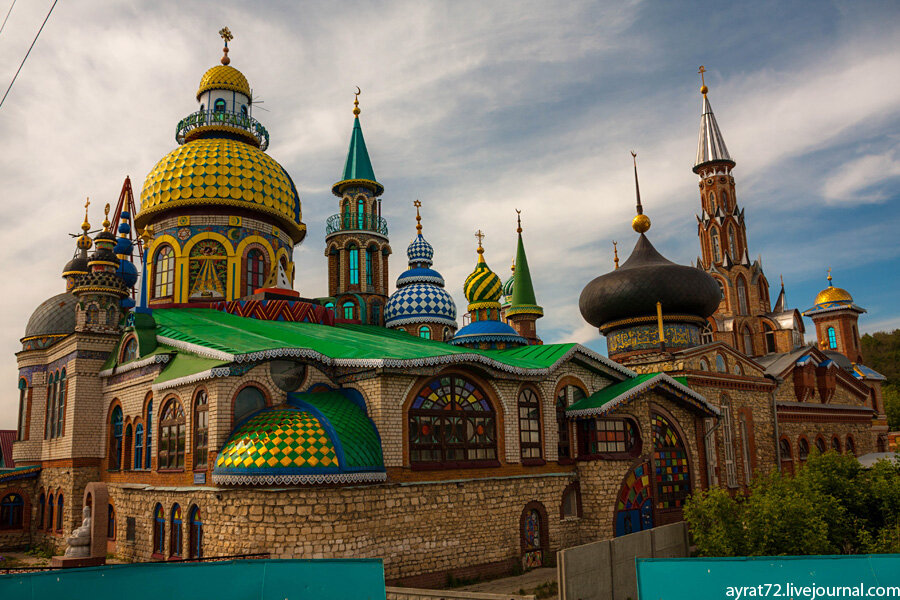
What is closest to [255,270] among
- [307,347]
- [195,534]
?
[307,347]

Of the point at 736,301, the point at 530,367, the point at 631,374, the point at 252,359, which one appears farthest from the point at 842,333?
the point at 252,359

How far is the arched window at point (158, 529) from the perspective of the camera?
16.2 metres

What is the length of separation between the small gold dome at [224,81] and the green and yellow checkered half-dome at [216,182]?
106 inches

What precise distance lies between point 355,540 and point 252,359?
4192 millimetres

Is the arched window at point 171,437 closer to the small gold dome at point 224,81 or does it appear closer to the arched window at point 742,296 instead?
the small gold dome at point 224,81

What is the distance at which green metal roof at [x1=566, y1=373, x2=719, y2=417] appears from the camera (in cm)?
1902

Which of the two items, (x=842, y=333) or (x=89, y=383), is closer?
(x=89, y=383)

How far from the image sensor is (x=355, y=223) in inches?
1226

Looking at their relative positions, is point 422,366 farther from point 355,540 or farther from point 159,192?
point 159,192

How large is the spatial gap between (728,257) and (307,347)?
34.4 m

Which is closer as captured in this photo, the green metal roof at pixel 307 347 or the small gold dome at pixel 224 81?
the green metal roof at pixel 307 347

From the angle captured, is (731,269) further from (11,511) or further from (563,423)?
(11,511)

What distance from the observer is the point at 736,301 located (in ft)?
139

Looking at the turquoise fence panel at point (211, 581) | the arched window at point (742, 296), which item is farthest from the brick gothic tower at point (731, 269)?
the turquoise fence panel at point (211, 581)
